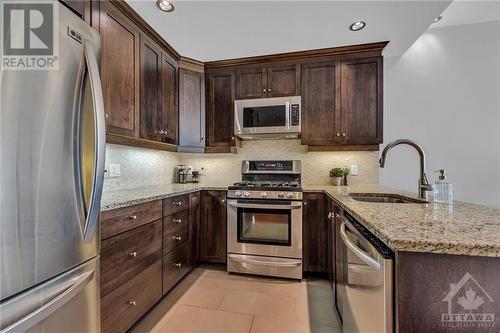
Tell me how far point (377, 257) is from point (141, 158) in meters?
2.38

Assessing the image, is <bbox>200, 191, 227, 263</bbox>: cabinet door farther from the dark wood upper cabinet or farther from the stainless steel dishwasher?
the stainless steel dishwasher

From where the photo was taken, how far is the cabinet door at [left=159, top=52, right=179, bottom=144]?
7.68ft

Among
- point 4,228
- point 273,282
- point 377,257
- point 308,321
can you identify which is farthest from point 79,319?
point 273,282

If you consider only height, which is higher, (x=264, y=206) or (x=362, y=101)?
(x=362, y=101)

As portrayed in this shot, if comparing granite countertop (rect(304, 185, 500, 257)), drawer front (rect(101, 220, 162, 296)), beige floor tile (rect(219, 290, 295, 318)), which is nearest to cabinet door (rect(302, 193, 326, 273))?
beige floor tile (rect(219, 290, 295, 318))

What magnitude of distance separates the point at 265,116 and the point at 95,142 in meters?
1.88

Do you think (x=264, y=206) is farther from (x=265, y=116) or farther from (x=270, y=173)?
(x=265, y=116)

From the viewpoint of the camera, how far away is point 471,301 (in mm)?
611

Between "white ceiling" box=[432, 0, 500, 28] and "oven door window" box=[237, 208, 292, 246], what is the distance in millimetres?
2618

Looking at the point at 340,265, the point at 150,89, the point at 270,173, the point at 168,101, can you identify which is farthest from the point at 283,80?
the point at 340,265

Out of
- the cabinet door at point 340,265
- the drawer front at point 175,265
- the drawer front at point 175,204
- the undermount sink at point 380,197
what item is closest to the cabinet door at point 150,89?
the drawer front at point 175,204

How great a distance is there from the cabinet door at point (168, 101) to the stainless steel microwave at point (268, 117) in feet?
2.32

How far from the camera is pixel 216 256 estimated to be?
2516mm

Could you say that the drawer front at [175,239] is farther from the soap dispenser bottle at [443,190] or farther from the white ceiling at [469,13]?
the white ceiling at [469,13]
